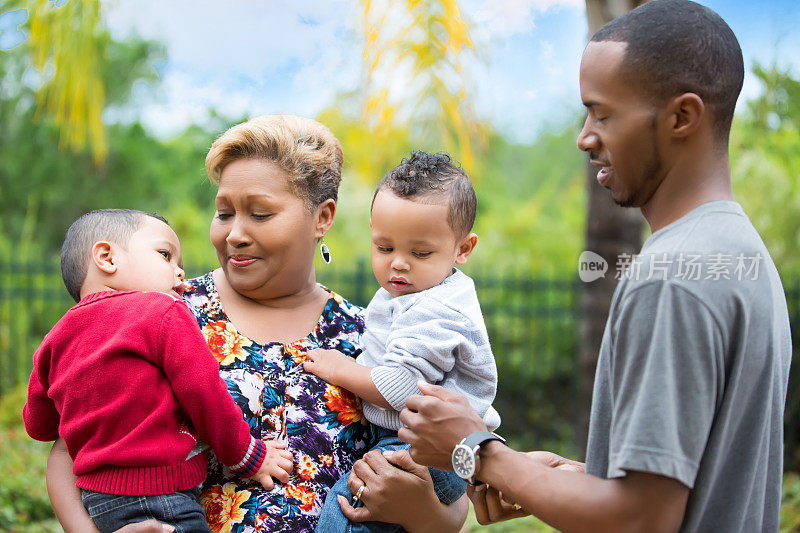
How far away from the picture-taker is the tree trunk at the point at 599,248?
6.12 metres

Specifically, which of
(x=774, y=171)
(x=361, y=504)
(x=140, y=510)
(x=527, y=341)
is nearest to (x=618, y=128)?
(x=361, y=504)

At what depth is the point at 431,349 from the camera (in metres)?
2.30

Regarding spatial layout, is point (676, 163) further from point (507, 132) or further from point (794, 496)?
point (507, 132)

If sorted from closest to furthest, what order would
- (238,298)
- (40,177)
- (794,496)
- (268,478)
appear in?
(268,478)
(238,298)
(794,496)
(40,177)

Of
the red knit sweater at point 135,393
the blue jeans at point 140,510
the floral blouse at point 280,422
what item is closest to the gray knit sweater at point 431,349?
the floral blouse at point 280,422

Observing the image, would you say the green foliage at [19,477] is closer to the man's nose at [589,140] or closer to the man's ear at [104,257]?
the man's ear at [104,257]

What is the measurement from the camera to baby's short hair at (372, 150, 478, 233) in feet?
7.98

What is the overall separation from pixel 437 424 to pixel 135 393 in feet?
2.75

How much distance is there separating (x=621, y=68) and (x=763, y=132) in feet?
25.5

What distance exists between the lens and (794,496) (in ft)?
21.6

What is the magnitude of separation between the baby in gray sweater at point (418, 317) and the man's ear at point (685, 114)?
2.76 ft

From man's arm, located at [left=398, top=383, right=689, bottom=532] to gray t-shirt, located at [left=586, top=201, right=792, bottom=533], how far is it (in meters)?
0.05

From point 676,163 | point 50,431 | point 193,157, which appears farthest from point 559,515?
point 193,157

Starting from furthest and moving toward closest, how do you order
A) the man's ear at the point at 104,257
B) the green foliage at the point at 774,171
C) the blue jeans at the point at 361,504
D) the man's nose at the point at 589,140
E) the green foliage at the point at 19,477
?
the green foliage at the point at 774,171 → the green foliage at the point at 19,477 → the blue jeans at the point at 361,504 → the man's ear at the point at 104,257 → the man's nose at the point at 589,140
